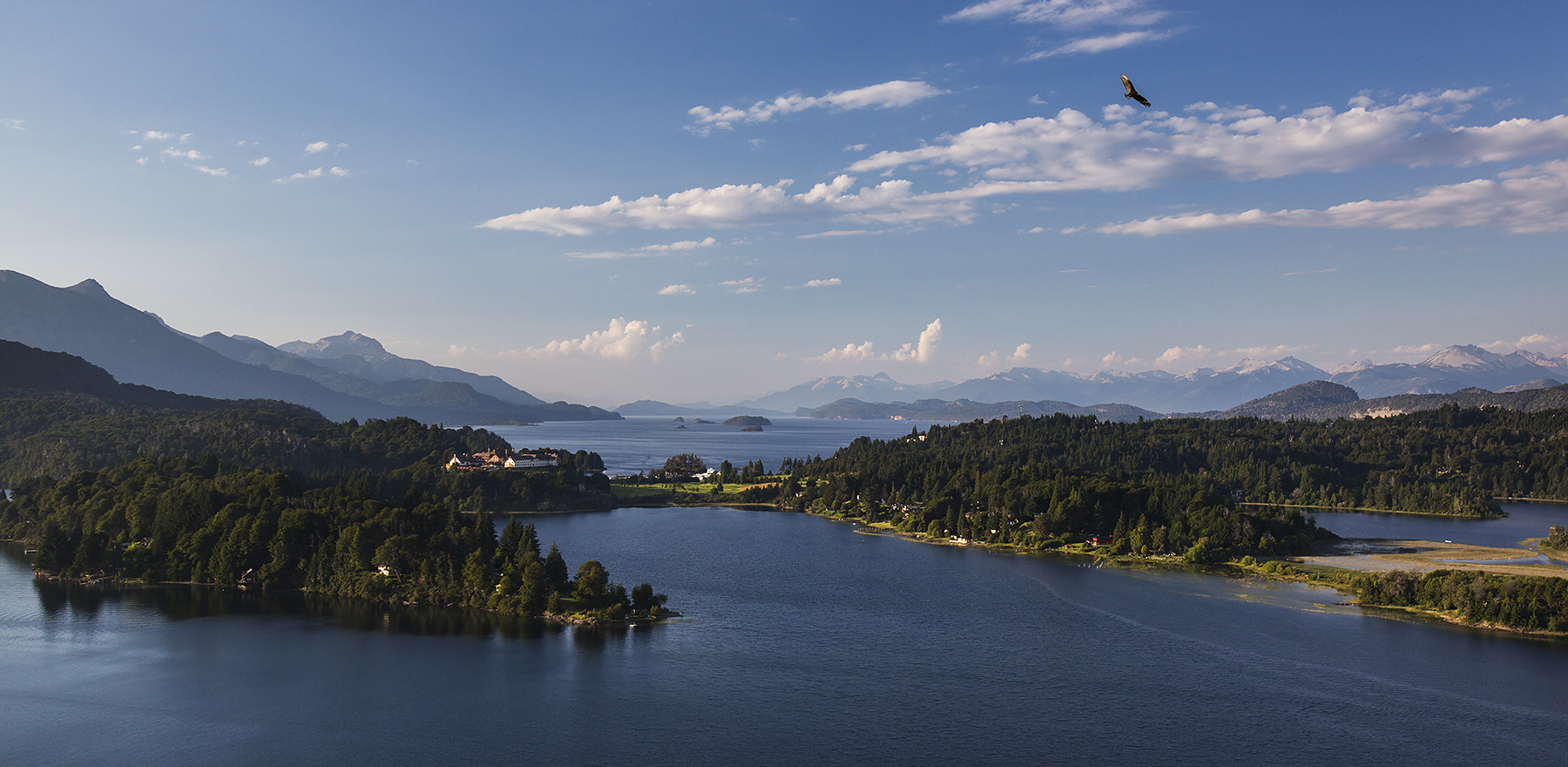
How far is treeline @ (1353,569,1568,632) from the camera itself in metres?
61.8

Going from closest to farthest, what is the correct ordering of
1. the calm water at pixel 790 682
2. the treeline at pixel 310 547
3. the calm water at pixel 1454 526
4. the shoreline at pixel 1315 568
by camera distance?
the calm water at pixel 790 682 → the shoreline at pixel 1315 568 → the treeline at pixel 310 547 → the calm water at pixel 1454 526

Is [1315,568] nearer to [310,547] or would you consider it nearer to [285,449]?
[310,547]

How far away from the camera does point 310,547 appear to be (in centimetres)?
7519

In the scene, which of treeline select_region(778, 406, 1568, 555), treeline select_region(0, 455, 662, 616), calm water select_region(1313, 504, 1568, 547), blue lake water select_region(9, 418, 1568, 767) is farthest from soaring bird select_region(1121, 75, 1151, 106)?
calm water select_region(1313, 504, 1568, 547)

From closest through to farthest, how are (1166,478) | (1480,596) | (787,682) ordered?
1. (787,682)
2. (1480,596)
3. (1166,478)

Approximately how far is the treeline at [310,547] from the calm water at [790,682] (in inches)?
122

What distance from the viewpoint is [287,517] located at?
74.6 metres

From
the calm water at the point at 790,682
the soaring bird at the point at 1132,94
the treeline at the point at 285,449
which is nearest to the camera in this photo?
the soaring bird at the point at 1132,94

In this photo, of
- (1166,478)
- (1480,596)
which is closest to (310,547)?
(1480,596)

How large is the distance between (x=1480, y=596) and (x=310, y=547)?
87850 millimetres

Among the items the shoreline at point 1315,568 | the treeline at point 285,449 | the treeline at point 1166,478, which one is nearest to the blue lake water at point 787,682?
the shoreline at point 1315,568

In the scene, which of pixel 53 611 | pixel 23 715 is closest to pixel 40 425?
pixel 53 611

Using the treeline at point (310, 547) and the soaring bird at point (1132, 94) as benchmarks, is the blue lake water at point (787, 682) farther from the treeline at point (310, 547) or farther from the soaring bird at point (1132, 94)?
the soaring bird at point (1132, 94)

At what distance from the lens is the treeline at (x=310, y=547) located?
66438 mm
